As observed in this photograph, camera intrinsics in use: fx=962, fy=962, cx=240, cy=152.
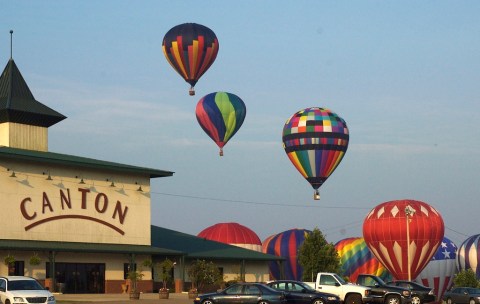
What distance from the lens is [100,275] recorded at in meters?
68.0

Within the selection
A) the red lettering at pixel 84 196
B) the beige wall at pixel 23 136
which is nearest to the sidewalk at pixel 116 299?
the red lettering at pixel 84 196

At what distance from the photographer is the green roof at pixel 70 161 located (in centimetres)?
6263

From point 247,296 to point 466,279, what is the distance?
6729 cm

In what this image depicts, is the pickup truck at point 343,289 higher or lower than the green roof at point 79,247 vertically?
lower

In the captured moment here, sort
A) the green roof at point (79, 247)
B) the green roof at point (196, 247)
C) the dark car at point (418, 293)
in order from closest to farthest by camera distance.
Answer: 1. the dark car at point (418, 293)
2. the green roof at point (79, 247)
3. the green roof at point (196, 247)

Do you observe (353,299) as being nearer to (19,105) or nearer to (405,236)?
(19,105)

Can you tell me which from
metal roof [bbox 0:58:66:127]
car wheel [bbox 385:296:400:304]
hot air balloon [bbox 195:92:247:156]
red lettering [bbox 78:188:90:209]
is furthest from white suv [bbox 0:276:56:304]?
hot air balloon [bbox 195:92:247:156]

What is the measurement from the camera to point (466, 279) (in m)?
107

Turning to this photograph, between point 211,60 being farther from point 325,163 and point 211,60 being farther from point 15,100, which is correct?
point 15,100

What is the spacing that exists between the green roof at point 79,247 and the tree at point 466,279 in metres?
45.3

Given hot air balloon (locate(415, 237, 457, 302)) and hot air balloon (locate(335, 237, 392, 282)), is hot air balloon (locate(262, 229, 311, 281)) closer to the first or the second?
hot air balloon (locate(335, 237, 392, 282))

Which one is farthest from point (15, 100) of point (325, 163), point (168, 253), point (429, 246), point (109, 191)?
point (429, 246)

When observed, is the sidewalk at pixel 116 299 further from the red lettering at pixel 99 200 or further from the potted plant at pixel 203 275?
the red lettering at pixel 99 200

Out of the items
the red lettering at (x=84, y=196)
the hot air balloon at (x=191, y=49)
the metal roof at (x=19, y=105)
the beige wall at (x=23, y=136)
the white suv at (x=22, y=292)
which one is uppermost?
the hot air balloon at (x=191, y=49)
